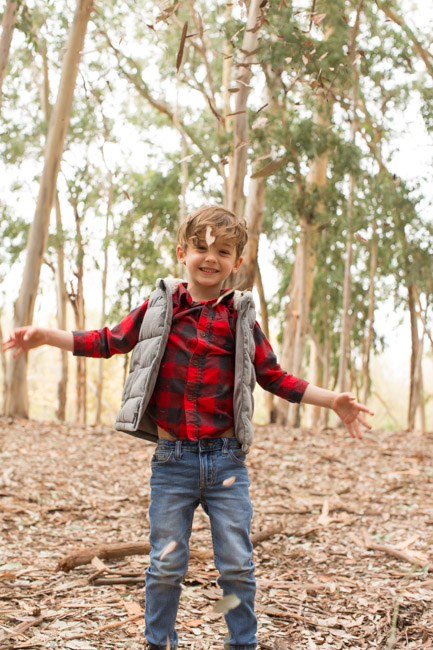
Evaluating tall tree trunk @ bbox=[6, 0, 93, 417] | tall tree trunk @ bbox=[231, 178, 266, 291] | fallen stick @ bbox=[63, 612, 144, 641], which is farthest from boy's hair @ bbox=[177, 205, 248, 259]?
tall tree trunk @ bbox=[6, 0, 93, 417]

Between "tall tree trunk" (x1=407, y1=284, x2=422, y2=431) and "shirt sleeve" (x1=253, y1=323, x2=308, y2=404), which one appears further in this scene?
"tall tree trunk" (x1=407, y1=284, x2=422, y2=431)

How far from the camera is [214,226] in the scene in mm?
2279

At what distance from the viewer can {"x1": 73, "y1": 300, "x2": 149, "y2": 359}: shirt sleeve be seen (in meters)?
2.35

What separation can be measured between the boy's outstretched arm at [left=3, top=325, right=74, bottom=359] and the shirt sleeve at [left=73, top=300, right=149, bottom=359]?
0.13 ft

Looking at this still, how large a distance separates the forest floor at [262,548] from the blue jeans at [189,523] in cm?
38

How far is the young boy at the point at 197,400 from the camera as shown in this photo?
7.16ft

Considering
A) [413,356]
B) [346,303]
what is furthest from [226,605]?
[413,356]

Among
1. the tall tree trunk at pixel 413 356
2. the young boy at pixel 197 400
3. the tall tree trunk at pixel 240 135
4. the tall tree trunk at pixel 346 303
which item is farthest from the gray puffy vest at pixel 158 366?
the tall tree trunk at pixel 413 356

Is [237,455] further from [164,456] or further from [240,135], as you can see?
[240,135]

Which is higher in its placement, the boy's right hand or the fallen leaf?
the boy's right hand

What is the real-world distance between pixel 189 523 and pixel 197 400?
0.43 meters

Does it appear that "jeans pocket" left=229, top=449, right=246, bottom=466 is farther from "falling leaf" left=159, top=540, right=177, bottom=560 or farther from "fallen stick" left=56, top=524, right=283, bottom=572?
"fallen stick" left=56, top=524, right=283, bottom=572

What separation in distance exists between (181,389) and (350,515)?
3060mm

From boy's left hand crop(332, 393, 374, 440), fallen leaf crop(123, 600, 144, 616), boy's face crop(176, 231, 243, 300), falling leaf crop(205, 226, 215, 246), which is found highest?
falling leaf crop(205, 226, 215, 246)
